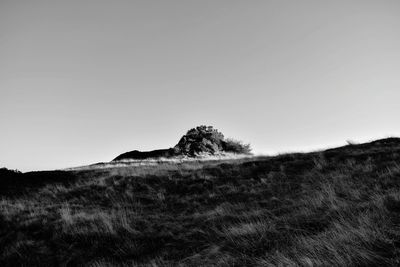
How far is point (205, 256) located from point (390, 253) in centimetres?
246

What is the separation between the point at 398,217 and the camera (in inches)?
157

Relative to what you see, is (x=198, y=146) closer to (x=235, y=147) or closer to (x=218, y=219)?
(x=235, y=147)

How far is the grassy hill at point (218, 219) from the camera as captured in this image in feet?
12.1

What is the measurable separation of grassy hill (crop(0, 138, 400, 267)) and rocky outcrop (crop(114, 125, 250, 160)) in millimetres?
17437

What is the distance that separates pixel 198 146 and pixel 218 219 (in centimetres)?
2496

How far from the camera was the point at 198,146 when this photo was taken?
31469 millimetres

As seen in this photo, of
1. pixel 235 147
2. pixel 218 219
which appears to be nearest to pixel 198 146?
pixel 235 147

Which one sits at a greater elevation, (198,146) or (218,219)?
(198,146)

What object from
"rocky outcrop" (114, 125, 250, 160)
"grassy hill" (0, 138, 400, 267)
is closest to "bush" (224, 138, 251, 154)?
"rocky outcrop" (114, 125, 250, 160)

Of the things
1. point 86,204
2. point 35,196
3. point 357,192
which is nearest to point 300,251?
point 357,192

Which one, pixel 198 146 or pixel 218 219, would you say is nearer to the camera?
pixel 218 219

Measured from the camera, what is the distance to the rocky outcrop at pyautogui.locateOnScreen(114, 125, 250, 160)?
30656 mm

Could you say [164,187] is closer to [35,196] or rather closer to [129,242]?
[35,196]

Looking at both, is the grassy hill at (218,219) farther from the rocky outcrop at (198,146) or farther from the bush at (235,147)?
the bush at (235,147)
